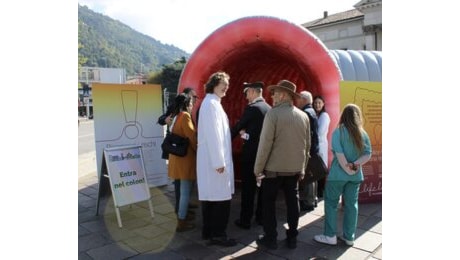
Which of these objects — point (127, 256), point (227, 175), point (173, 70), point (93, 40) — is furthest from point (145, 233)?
point (93, 40)

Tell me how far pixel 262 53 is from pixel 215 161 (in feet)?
10.2

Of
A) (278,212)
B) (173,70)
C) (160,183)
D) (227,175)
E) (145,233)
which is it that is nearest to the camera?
(227,175)

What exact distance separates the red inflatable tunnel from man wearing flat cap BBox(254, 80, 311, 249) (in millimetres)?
1585

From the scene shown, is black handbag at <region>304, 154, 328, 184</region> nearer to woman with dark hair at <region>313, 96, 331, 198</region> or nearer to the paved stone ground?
woman with dark hair at <region>313, 96, 331, 198</region>

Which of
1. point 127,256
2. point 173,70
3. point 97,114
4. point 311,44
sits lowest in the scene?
point 127,256

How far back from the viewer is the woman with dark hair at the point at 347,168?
3631mm

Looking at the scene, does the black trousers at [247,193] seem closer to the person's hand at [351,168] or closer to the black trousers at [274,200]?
the black trousers at [274,200]

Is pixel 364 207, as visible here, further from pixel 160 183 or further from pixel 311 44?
pixel 160 183

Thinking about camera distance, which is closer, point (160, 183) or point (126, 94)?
point (126, 94)

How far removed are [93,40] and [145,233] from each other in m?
129

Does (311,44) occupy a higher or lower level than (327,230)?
higher

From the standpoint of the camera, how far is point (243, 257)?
3568mm

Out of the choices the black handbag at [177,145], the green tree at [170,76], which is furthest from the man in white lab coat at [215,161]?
the green tree at [170,76]

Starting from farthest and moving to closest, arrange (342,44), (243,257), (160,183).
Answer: (342,44) < (160,183) < (243,257)
